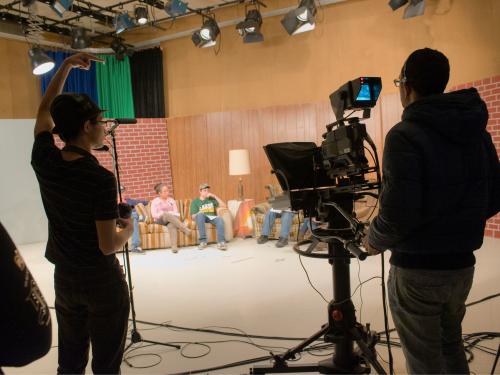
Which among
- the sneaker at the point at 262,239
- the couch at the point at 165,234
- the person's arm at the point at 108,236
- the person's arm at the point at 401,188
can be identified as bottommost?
the sneaker at the point at 262,239

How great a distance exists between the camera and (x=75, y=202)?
1358 millimetres

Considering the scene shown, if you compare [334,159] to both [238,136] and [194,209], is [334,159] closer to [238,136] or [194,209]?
[194,209]

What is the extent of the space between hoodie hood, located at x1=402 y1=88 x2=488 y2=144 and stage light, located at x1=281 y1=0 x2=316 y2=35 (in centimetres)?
540

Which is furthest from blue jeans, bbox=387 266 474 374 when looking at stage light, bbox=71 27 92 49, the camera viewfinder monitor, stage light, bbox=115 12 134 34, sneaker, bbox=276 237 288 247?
stage light, bbox=71 27 92 49

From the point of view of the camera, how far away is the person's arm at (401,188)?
121 centimetres

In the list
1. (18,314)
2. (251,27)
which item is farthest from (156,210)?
(18,314)

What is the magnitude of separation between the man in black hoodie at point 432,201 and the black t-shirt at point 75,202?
0.89 metres

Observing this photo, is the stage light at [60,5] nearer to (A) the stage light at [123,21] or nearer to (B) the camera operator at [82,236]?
(A) the stage light at [123,21]

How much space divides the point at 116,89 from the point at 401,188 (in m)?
8.09

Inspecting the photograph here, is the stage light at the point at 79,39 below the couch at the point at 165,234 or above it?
above

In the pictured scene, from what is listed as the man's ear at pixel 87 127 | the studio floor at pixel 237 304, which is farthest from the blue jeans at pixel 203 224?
the man's ear at pixel 87 127

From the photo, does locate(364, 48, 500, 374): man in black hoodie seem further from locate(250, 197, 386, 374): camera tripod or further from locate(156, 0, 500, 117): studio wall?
locate(156, 0, 500, 117): studio wall

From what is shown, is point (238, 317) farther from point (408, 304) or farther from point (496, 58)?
point (496, 58)

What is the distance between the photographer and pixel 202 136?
792 cm
